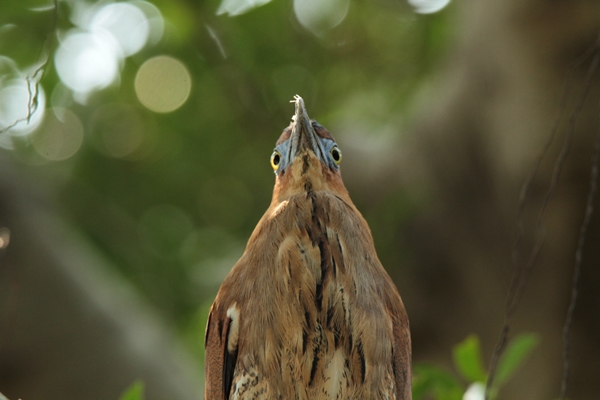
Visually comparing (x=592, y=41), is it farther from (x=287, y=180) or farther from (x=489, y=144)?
(x=287, y=180)

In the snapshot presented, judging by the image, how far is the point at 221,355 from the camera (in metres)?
2.44

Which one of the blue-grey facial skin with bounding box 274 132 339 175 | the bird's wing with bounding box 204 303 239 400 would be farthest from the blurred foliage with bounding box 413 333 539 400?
the bird's wing with bounding box 204 303 239 400

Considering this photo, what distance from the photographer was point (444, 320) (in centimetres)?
506

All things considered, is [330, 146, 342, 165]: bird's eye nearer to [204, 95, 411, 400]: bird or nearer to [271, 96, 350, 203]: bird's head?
[271, 96, 350, 203]: bird's head

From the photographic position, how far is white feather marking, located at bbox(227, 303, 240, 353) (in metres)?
2.38

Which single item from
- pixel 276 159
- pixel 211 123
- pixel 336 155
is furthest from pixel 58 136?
pixel 336 155

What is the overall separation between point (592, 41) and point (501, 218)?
1.35 meters

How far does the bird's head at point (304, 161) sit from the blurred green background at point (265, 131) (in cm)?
186

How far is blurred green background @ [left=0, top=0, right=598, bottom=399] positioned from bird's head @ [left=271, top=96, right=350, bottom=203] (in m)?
1.86

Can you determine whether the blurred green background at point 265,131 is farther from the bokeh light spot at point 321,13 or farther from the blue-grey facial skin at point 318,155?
the blue-grey facial skin at point 318,155

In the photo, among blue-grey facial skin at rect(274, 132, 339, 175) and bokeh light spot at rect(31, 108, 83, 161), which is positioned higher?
bokeh light spot at rect(31, 108, 83, 161)

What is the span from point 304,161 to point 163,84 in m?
3.68

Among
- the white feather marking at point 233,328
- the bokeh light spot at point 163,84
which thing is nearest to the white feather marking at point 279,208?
the white feather marking at point 233,328

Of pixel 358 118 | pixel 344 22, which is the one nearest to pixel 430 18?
pixel 344 22
